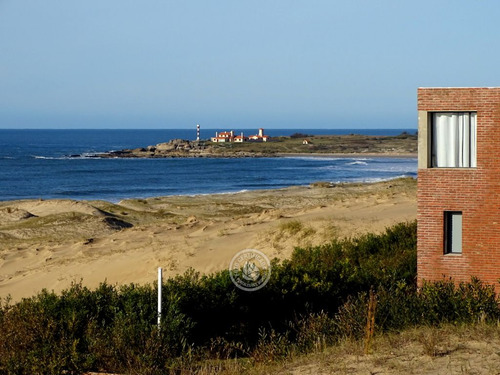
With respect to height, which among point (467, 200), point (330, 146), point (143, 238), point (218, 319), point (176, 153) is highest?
point (467, 200)

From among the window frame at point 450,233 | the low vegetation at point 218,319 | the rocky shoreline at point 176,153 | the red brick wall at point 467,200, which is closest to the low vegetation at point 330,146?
the rocky shoreline at point 176,153

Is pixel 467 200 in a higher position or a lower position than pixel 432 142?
lower

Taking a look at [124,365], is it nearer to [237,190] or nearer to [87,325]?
[87,325]

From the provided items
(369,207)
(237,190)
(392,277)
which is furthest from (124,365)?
(237,190)

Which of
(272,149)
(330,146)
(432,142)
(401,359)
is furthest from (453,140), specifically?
(330,146)

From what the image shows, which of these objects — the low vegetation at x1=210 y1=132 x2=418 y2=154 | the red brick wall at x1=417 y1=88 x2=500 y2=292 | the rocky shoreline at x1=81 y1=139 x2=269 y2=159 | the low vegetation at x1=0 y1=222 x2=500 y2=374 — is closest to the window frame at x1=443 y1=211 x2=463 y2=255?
the red brick wall at x1=417 y1=88 x2=500 y2=292

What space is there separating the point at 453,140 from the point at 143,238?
57.0 ft

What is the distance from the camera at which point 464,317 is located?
1520 centimetres

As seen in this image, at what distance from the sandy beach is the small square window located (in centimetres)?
859

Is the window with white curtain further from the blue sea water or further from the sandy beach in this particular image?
the blue sea water

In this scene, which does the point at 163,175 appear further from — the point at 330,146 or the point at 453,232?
the point at 453,232

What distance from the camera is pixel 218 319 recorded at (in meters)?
17.4

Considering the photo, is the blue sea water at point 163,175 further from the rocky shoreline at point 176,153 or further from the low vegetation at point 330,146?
the low vegetation at point 330,146

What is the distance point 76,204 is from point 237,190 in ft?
82.8
